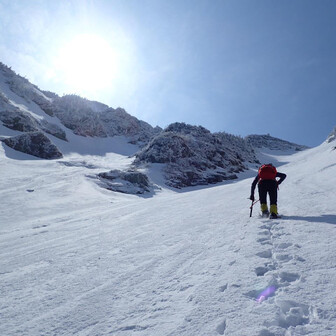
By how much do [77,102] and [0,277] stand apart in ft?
233

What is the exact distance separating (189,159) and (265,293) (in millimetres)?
35172

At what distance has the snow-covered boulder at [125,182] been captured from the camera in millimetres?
21219

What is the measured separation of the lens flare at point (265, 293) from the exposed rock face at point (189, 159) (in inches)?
1060

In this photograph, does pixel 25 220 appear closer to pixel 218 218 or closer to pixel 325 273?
pixel 218 218

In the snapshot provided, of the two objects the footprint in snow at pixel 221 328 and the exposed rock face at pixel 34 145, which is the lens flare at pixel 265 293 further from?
the exposed rock face at pixel 34 145

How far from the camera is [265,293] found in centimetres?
281

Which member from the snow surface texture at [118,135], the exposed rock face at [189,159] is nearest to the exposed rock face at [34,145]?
the snow surface texture at [118,135]

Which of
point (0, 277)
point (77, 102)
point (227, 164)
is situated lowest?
point (0, 277)

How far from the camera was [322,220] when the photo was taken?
5363mm

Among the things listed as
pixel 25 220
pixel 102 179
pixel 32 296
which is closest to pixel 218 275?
pixel 32 296

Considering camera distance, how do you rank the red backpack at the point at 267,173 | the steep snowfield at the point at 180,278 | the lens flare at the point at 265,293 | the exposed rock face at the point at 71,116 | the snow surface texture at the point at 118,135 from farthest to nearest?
the exposed rock face at the point at 71,116 < the snow surface texture at the point at 118,135 < the red backpack at the point at 267,173 < the lens flare at the point at 265,293 < the steep snowfield at the point at 180,278

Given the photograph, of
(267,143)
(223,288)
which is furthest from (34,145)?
(267,143)

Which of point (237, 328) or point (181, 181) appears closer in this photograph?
point (237, 328)

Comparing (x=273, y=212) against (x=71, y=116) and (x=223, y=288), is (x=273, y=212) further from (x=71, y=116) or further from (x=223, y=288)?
(x=71, y=116)
